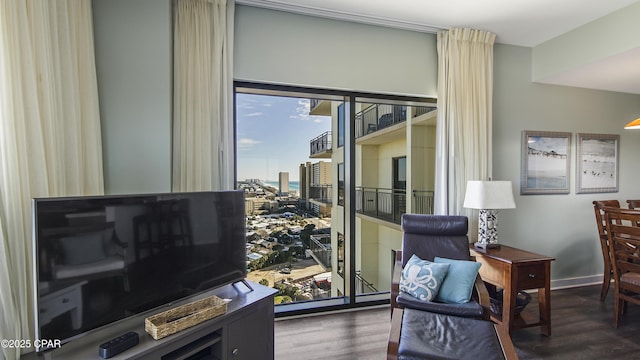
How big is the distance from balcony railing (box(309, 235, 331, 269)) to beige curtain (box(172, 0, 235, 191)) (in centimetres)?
118

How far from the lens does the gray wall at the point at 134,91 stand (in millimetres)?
2148

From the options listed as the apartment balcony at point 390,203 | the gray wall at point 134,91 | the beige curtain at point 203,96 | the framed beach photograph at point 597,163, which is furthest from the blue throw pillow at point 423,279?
the framed beach photograph at point 597,163

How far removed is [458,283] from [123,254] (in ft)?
7.55

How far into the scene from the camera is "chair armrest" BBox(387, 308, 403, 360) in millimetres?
1770

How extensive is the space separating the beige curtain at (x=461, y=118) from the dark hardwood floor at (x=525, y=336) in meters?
1.17

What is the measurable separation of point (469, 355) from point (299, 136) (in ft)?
7.53

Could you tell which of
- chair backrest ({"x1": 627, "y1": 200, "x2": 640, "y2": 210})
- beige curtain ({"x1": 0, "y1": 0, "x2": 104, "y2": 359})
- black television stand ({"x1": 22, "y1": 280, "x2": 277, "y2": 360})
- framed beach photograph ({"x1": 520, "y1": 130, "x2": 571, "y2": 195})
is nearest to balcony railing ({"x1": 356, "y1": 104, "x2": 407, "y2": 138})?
framed beach photograph ({"x1": 520, "y1": 130, "x2": 571, "y2": 195})

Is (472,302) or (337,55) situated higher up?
(337,55)

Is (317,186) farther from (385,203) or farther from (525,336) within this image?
(525,336)

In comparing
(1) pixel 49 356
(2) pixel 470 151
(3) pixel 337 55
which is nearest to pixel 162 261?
(1) pixel 49 356

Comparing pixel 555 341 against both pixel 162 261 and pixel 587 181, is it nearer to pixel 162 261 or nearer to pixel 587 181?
pixel 587 181

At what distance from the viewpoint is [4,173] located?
142cm

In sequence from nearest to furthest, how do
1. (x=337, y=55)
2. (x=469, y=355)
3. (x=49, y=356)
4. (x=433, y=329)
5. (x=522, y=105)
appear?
(x=49, y=356)
(x=469, y=355)
(x=433, y=329)
(x=337, y=55)
(x=522, y=105)

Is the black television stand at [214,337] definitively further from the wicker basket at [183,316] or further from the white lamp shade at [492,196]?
the white lamp shade at [492,196]
